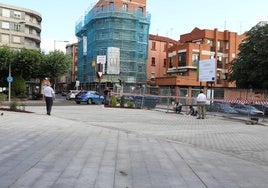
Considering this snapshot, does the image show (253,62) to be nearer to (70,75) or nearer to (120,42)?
(120,42)

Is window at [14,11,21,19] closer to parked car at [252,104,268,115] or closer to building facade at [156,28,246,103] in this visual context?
building facade at [156,28,246,103]

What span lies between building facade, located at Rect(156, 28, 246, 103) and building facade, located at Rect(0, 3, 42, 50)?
112 ft

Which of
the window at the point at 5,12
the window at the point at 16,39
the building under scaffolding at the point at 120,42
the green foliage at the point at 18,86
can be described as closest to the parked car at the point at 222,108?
the green foliage at the point at 18,86

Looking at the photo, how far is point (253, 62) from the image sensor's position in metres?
43.2

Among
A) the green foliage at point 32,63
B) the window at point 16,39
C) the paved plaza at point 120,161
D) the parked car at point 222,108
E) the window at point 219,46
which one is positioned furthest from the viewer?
the window at point 16,39

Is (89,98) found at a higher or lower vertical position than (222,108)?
higher

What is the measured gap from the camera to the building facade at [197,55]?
67.2 m

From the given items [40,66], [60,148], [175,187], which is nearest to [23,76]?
[40,66]

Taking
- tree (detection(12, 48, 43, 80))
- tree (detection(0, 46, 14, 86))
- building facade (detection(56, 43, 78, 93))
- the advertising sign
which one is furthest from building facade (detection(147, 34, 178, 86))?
the advertising sign

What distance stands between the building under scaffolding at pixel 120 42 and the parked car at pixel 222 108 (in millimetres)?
41495

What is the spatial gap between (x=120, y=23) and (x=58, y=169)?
6614 centimetres

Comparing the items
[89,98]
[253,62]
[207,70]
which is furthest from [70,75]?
[207,70]

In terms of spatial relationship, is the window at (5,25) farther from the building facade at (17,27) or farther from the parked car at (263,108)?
the parked car at (263,108)

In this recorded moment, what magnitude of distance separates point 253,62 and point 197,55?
26.5 metres
